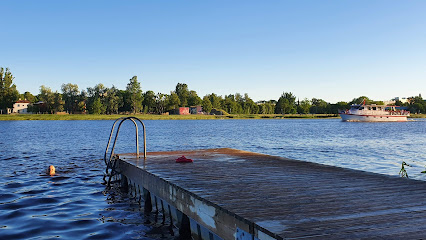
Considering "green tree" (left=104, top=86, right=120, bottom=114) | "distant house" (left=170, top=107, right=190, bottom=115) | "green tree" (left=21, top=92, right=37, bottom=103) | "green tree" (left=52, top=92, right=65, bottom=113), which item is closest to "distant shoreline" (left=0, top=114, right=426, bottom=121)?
"green tree" (left=104, top=86, right=120, bottom=114)

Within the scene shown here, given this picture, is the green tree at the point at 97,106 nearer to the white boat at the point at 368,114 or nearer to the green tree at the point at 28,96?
the green tree at the point at 28,96

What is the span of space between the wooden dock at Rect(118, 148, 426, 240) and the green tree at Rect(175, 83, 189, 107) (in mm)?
157382

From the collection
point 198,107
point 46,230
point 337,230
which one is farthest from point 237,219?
point 198,107

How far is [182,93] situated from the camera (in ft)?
557

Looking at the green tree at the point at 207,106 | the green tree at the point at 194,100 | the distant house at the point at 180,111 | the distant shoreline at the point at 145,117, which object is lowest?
the distant shoreline at the point at 145,117

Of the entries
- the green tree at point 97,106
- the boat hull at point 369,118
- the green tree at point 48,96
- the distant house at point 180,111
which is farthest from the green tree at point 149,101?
the boat hull at point 369,118

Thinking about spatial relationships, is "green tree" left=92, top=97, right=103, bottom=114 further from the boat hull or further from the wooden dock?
the wooden dock

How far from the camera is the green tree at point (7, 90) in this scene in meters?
121

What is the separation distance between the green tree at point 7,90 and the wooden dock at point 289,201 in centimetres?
12930

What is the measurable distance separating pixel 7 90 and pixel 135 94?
43.5 m

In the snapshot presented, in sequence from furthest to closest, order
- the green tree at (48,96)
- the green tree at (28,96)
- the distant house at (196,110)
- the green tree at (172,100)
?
the green tree at (28,96), the distant house at (196,110), the green tree at (172,100), the green tree at (48,96)

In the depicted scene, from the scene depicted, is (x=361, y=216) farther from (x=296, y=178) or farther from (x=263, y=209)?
(x=296, y=178)

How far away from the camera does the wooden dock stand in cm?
461

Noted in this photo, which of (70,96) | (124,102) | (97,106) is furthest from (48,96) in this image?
(124,102)
